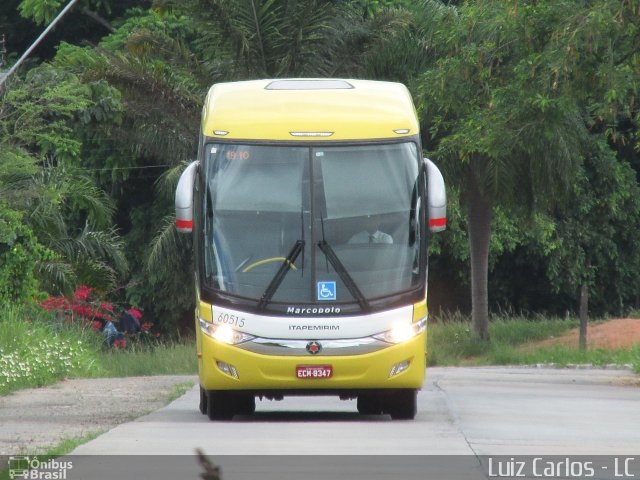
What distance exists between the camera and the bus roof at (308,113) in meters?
14.4

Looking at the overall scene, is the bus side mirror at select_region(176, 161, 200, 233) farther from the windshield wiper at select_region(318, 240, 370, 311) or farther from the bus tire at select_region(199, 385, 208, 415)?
the bus tire at select_region(199, 385, 208, 415)

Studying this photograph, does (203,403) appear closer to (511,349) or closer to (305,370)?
(305,370)

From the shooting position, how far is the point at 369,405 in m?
15.8

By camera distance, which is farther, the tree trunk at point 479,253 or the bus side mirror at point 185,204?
the tree trunk at point 479,253

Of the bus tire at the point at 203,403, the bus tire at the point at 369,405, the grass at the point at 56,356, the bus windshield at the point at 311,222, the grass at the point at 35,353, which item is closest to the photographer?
the bus windshield at the point at 311,222

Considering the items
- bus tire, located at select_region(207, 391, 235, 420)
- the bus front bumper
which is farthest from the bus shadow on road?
the bus front bumper

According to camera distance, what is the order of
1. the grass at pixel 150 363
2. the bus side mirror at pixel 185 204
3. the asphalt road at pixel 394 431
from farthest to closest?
the grass at pixel 150 363 → the bus side mirror at pixel 185 204 → the asphalt road at pixel 394 431

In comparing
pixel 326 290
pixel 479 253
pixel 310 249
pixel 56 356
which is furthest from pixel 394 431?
pixel 479 253

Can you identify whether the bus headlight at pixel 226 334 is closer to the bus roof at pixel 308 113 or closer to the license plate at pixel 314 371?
the license plate at pixel 314 371

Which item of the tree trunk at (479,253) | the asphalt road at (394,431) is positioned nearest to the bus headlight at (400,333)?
the asphalt road at (394,431)

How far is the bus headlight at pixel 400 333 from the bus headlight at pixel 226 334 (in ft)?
4.15

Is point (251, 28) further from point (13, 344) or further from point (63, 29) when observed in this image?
point (63, 29)

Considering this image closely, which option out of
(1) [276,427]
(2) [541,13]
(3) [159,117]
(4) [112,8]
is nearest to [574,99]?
(2) [541,13]

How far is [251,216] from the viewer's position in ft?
46.6
